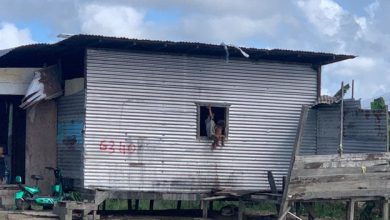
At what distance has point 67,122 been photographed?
1830cm

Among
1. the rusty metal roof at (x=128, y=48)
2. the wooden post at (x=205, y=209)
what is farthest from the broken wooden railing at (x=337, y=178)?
the rusty metal roof at (x=128, y=48)

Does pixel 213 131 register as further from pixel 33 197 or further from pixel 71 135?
pixel 33 197

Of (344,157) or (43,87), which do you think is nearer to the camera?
(344,157)

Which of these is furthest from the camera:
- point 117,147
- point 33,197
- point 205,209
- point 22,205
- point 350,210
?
point 205,209

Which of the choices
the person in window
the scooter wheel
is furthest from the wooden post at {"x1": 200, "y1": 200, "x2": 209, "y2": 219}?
the scooter wheel

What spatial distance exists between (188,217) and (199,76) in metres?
3.55

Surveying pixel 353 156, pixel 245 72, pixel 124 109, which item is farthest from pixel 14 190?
pixel 353 156

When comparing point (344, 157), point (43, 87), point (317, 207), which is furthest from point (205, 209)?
point (43, 87)

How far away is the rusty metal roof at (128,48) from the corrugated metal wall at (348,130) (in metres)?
1.28

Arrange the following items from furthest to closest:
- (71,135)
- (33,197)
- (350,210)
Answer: (71,135)
(33,197)
(350,210)

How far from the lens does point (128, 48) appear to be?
57.5 feet

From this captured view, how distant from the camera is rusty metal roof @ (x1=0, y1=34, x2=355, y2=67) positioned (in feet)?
55.8

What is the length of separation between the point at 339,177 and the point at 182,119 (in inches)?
158

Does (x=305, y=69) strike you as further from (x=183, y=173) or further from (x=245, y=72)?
(x=183, y=173)
